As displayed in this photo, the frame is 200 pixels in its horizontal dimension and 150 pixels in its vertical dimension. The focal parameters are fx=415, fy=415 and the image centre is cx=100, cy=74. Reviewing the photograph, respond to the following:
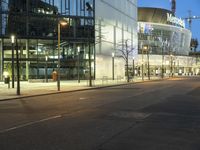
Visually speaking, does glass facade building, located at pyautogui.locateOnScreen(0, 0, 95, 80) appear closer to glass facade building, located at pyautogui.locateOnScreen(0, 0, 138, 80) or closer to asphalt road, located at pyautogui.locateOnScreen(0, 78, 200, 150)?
glass facade building, located at pyautogui.locateOnScreen(0, 0, 138, 80)

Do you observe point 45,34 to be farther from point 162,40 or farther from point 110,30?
point 162,40

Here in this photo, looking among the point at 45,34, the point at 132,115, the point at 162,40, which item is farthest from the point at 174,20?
the point at 132,115

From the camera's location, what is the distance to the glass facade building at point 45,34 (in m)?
62.8

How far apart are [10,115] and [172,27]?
135 meters

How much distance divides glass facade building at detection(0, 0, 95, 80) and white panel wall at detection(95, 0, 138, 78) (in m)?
2.41

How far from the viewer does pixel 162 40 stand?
468 ft

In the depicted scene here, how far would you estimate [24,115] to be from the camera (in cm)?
1698

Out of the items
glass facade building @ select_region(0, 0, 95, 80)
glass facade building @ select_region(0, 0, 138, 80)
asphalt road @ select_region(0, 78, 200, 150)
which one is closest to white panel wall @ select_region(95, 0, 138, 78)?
glass facade building @ select_region(0, 0, 138, 80)

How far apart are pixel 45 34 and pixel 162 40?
3282 inches

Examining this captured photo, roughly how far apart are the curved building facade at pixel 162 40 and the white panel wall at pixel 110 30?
3895 centimetres

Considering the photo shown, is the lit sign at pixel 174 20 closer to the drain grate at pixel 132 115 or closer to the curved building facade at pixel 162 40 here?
the curved building facade at pixel 162 40

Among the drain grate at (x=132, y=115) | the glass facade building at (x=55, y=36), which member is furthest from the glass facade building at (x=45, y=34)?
the drain grate at (x=132, y=115)

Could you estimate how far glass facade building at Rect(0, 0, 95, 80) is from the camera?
62812 millimetres

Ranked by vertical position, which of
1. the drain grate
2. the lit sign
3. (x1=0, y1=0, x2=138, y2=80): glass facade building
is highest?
the lit sign
